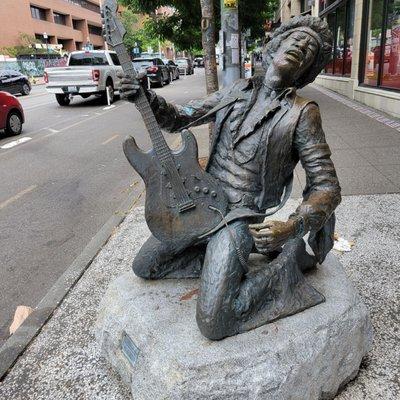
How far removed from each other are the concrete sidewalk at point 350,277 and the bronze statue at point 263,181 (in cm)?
73

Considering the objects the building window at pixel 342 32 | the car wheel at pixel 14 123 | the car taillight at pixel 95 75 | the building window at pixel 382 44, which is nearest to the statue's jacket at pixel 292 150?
the building window at pixel 382 44

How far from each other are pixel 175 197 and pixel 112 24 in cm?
91

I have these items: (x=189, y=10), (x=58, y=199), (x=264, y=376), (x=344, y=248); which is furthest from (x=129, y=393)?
(x=189, y=10)

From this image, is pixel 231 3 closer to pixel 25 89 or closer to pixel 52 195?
pixel 52 195

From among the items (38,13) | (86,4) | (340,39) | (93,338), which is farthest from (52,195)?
(86,4)

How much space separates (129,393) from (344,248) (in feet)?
7.93

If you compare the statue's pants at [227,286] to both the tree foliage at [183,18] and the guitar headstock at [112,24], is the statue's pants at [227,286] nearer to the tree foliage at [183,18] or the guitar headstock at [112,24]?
the guitar headstock at [112,24]

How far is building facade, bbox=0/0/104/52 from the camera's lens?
45.2 meters

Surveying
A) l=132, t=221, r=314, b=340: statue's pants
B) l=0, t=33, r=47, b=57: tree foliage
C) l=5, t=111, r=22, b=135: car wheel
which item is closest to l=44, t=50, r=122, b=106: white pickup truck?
l=5, t=111, r=22, b=135: car wheel

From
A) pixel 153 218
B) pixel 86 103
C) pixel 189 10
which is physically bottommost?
pixel 86 103

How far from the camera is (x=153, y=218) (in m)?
2.29

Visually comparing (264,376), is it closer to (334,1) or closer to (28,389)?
(28,389)

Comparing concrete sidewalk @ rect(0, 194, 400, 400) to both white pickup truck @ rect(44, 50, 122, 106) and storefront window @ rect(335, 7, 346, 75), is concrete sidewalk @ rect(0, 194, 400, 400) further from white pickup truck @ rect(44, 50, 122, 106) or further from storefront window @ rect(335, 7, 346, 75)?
storefront window @ rect(335, 7, 346, 75)

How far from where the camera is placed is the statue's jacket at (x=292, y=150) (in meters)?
2.24
